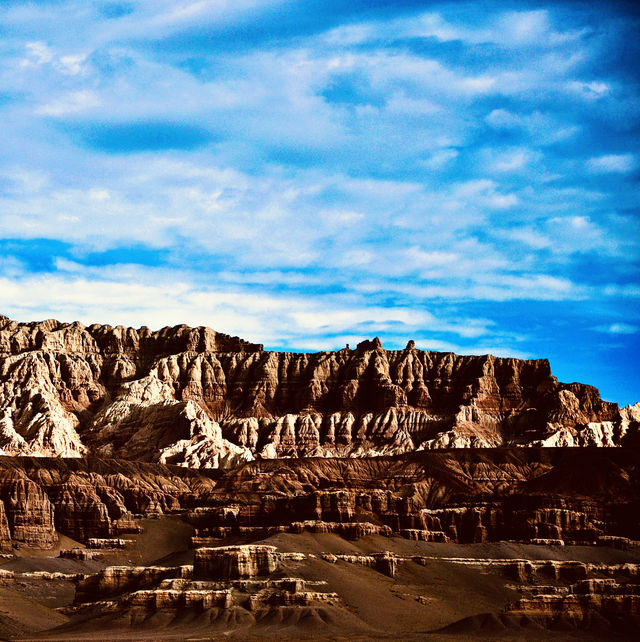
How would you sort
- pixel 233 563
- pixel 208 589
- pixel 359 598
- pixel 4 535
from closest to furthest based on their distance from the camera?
pixel 208 589
pixel 233 563
pixel 359 598
pixel 4 535

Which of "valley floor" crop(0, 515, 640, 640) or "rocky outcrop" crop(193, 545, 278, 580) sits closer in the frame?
"valley floor" crop(0, 515, 640, 640)

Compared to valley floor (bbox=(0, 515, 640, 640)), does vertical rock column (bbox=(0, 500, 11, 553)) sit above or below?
above

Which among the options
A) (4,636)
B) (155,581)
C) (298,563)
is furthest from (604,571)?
(4,636)

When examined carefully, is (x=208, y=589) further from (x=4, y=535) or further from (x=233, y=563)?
(x=4, y=535)

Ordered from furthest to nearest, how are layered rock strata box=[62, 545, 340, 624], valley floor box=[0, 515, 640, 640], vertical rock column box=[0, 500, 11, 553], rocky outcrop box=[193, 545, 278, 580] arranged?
vertical rock column box=[0, 500, 11, 553] → rocky outcrop box=[193, 545, 278, 580] → layered rock strata box=[62, 545, 340, 624] → valley floor box=[0, 515, 640, 640]

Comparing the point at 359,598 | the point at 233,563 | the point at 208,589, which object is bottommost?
the point at 359,598

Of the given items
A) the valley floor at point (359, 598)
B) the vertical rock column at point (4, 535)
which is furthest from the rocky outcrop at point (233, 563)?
the vertical rock column at point (4, 535)

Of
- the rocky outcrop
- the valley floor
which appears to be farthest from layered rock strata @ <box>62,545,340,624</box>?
the valley floor

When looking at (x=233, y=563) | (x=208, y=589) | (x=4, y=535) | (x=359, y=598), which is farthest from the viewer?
(x=4, y=535)

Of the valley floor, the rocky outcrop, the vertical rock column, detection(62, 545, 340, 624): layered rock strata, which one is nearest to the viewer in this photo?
the valley floor

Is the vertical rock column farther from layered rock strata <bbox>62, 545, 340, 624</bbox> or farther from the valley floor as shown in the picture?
layered rock strata <bbox>62, 545, 340, 624</bbox>

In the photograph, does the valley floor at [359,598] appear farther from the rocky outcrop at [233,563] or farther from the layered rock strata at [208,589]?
the rocky outcrop at [233,563]

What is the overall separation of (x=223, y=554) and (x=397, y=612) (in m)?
16.8

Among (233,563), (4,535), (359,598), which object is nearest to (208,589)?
(233,563)
